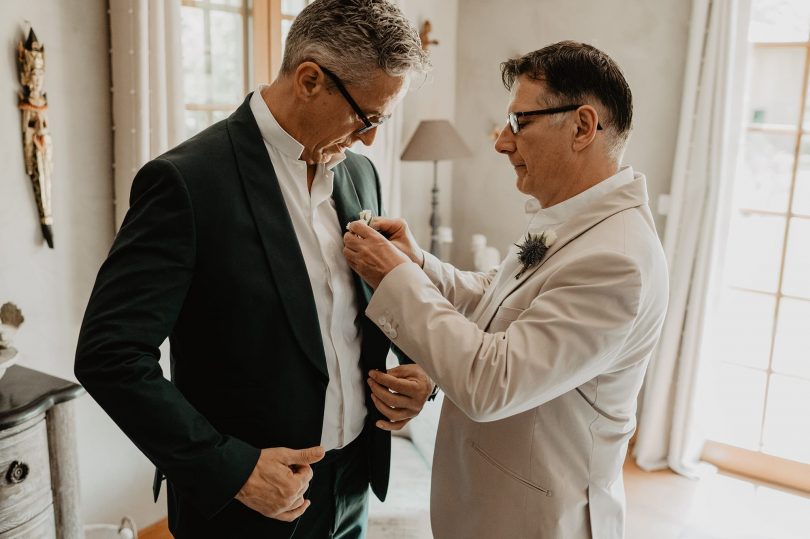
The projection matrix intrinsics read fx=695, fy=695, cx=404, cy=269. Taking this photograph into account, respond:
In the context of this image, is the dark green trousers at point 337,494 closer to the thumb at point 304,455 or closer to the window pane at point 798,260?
the thumb at point 304,455

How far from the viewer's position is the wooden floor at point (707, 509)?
326 centimetres

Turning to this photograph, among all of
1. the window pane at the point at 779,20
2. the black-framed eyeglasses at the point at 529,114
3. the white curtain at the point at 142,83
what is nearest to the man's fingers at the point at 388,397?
the black-framed eyeglasses at the point at 529,114

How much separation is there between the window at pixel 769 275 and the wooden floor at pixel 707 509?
0.65 ft

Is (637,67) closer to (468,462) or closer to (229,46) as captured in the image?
(229,46)

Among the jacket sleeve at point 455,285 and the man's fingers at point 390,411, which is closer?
the man's fingers at point 390,411

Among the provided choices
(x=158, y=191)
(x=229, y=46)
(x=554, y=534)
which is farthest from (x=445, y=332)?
(x=229, y=46)

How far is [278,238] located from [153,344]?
306mm

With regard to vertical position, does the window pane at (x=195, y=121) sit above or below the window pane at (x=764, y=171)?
above

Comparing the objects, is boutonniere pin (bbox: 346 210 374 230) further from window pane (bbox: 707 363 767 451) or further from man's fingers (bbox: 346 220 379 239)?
window pane (bbox: 707 363 767 451)

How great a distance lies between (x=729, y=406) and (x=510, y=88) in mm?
3038

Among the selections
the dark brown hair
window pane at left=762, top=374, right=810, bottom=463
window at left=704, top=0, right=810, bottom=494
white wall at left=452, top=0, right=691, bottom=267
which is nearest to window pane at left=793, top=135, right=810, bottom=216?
window at left=704, top=0, right=810, bottom=494

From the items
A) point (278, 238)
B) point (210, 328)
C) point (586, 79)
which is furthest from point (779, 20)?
point (210, 328)

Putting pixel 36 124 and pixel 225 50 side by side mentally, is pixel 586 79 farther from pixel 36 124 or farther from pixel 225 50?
pixel 225 50

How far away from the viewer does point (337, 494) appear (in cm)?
157
